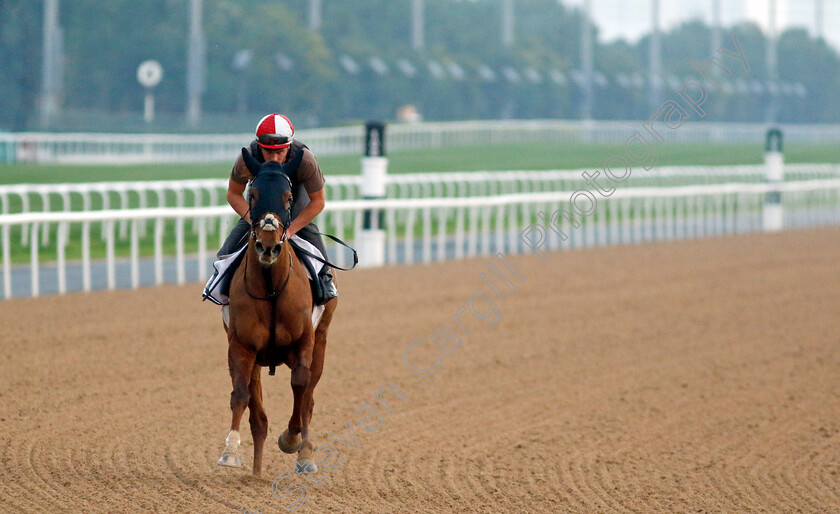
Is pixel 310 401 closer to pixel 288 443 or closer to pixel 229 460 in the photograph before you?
pixel 288 443

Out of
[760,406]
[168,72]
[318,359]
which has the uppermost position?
[168,72]

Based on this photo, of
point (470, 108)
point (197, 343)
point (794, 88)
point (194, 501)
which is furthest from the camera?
point (794, 88)

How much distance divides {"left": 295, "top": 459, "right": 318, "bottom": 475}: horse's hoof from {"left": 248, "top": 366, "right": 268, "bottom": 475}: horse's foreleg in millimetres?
193

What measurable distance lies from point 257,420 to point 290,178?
109cm

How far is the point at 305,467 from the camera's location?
5.64 m

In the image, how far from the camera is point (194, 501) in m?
5.05

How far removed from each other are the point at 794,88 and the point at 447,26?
820 inches

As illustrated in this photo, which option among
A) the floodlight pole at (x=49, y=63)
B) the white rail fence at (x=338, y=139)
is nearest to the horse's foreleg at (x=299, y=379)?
the white rail fence at (x=338, y=139)

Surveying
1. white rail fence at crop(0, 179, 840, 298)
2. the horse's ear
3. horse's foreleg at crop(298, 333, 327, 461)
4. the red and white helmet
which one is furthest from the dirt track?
the red and white helmet

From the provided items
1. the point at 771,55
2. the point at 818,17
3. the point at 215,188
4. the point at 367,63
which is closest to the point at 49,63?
the point at 215,188

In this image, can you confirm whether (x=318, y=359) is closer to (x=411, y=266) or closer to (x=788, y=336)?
(x=788, y=336)

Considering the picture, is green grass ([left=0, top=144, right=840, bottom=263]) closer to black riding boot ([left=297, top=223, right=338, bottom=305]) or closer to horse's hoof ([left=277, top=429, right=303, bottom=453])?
black riding boot ([left=297, top=223, right=338, bottom=305])

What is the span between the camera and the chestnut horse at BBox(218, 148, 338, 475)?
5062 millimetres

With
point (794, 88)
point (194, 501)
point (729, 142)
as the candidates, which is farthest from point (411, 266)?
point (794, 88)
